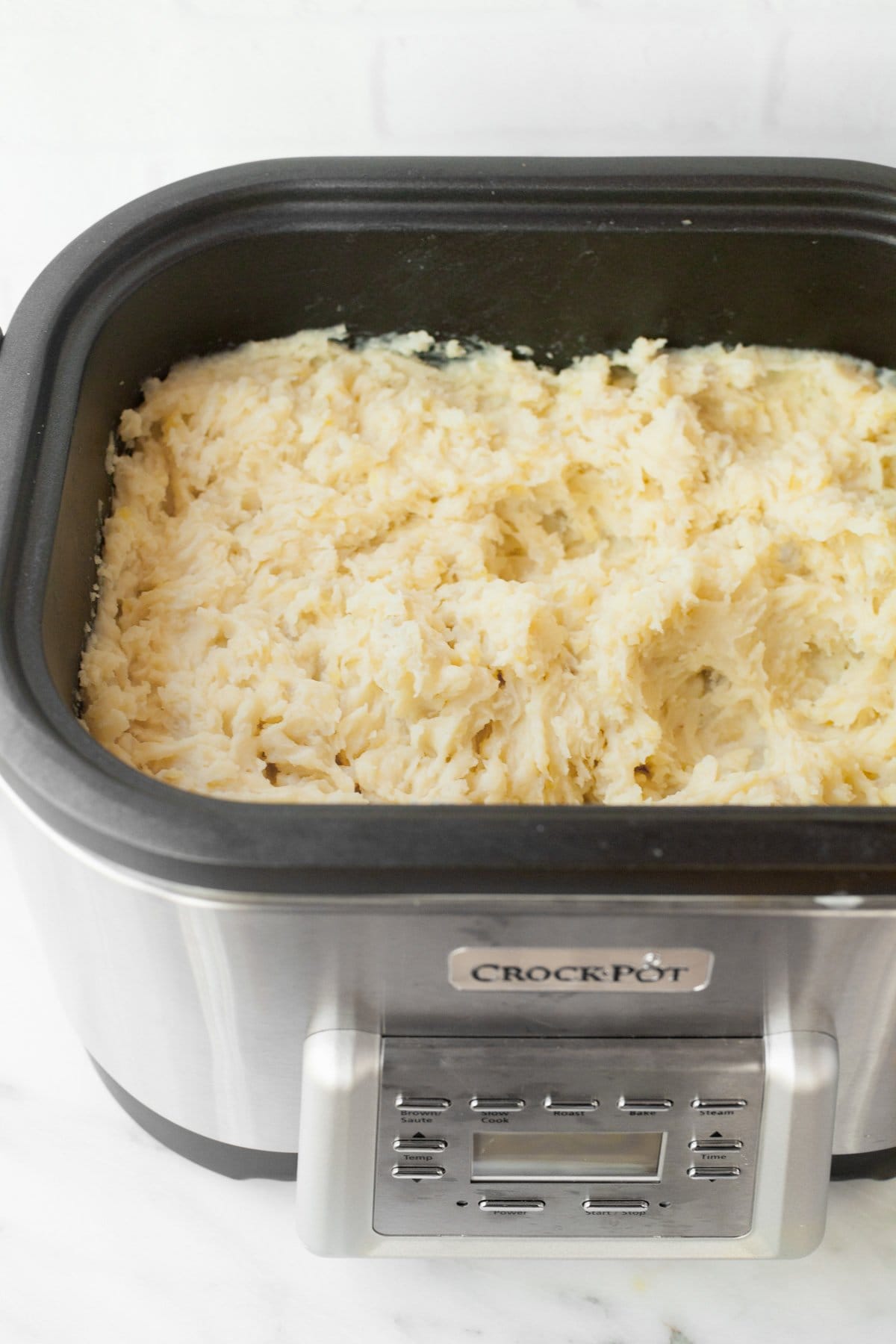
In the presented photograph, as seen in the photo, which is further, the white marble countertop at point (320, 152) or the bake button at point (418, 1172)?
the white marble countertop at point (320, 152)

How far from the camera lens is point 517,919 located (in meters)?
0.77

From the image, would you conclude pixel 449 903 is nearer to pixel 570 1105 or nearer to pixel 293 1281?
pixel 570 1105

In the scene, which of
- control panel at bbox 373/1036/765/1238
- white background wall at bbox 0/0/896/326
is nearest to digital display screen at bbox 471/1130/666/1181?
control panel at bbox 373/1036/765/1238

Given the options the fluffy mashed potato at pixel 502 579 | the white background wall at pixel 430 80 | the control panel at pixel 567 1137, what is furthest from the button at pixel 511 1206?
the white background wall at pixel 430 80

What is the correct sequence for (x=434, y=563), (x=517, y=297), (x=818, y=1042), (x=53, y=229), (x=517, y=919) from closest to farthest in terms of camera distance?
(x=517, y=919), (x=818, y=1042), (x=434, y=563), (x=517, y=297), (x=53, y=229)

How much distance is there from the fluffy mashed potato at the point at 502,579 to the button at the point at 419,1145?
0.25m

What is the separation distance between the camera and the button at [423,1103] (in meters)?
0.87

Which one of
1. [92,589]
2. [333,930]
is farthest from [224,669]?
[333,930]

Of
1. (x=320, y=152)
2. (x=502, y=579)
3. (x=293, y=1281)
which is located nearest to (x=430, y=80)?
(x=320, y=152)

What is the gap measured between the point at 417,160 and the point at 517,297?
0.16 meters

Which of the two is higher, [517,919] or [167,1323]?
[517,919]

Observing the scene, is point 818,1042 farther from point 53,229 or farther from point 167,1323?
point 53,229

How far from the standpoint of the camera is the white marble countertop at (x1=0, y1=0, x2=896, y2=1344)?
40.1 inches

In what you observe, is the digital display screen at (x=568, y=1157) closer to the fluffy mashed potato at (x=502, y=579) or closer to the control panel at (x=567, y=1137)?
the control panel at (x=567, y=1137)
